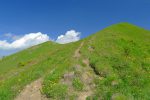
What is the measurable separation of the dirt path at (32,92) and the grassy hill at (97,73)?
19.8 inches

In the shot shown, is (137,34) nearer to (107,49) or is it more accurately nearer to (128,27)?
(128,27)

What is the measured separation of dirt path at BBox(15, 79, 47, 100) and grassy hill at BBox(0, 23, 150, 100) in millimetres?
503

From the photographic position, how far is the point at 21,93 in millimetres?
25672

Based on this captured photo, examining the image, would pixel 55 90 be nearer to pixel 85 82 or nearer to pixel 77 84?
pixel 77 84

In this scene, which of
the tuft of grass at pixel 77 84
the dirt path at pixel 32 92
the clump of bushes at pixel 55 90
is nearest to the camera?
the clump of bushes at pixel 55 90

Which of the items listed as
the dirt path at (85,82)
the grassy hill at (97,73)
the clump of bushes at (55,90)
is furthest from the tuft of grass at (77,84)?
the clump of bushes at (55,90)

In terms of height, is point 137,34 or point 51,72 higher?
point 137,34

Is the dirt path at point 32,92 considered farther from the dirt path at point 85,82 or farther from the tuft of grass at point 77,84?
the dirt path at point 85,82

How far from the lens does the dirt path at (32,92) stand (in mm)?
24875

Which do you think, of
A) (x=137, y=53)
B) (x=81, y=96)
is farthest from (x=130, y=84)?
(x=137, y=53)

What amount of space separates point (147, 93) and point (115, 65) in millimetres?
6049

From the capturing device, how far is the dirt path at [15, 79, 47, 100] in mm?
24875

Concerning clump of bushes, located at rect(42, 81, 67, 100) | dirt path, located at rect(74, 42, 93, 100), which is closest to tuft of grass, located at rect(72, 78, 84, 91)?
dirt path, located at rect(74, 42, 93, 100)

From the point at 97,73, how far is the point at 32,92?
21.7ft
